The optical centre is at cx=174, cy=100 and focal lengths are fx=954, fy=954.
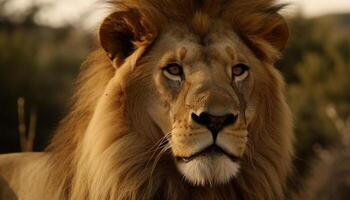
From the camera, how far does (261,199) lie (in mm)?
5160

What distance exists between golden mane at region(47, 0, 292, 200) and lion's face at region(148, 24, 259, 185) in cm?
12

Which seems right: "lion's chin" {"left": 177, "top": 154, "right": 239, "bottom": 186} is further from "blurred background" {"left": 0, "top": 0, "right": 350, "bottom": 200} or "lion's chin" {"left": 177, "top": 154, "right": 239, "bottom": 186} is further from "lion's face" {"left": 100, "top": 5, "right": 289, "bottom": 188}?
"blurred background" {"left": 0, "top": 0, "right": 350, "bottom": 200}

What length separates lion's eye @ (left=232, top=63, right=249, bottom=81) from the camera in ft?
16.3

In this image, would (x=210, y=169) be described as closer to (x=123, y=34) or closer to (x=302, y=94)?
(x=123, y=34)

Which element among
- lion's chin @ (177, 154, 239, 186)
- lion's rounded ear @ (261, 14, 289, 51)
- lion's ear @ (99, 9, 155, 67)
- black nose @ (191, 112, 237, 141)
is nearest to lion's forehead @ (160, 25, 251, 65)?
lion's ear @ (99, 9, 155, 67)

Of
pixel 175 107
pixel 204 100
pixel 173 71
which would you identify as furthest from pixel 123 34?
pixel 204 100

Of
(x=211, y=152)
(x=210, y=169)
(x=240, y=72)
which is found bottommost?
(x=210, y=169)

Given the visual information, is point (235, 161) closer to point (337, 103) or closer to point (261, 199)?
point (261, 199)

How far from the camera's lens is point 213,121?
452 cm

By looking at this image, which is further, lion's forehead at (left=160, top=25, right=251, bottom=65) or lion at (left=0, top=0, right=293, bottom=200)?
lion's forehead at (left=160, top=25, right=251, bottom=65)

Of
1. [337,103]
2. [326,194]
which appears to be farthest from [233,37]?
[337,103]

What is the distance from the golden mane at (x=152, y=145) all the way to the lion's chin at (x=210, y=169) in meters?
0.27

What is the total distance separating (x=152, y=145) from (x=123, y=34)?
629 mm

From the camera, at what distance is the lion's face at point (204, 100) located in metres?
4.56
